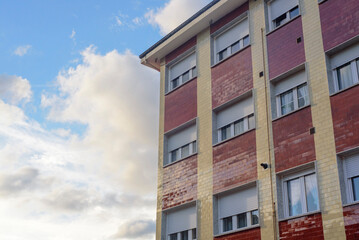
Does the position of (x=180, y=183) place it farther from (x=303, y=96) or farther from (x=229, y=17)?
(x=229, y=17)

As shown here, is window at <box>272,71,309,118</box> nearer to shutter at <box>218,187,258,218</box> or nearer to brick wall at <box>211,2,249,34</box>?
shutter at <box>218,187,258,218</box>

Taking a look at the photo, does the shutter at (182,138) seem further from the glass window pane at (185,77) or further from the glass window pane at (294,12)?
the glass window pane at (294,12)

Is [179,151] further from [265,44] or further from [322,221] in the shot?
A: [322,221]

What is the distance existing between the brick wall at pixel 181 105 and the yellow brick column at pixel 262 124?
3.68 metres

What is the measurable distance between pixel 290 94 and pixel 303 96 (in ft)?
2.18

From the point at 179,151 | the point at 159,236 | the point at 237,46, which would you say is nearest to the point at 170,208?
the point at 159,236

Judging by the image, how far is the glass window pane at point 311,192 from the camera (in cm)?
1644

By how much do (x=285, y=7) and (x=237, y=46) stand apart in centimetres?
284

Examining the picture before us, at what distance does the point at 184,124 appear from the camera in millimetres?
22984

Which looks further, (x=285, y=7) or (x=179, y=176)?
(x=179, y=176)

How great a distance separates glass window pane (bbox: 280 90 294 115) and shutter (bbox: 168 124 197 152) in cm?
482

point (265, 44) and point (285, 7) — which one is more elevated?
point (285, 7)

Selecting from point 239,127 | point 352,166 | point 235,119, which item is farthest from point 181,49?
point 352,166

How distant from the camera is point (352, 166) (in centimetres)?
1582
